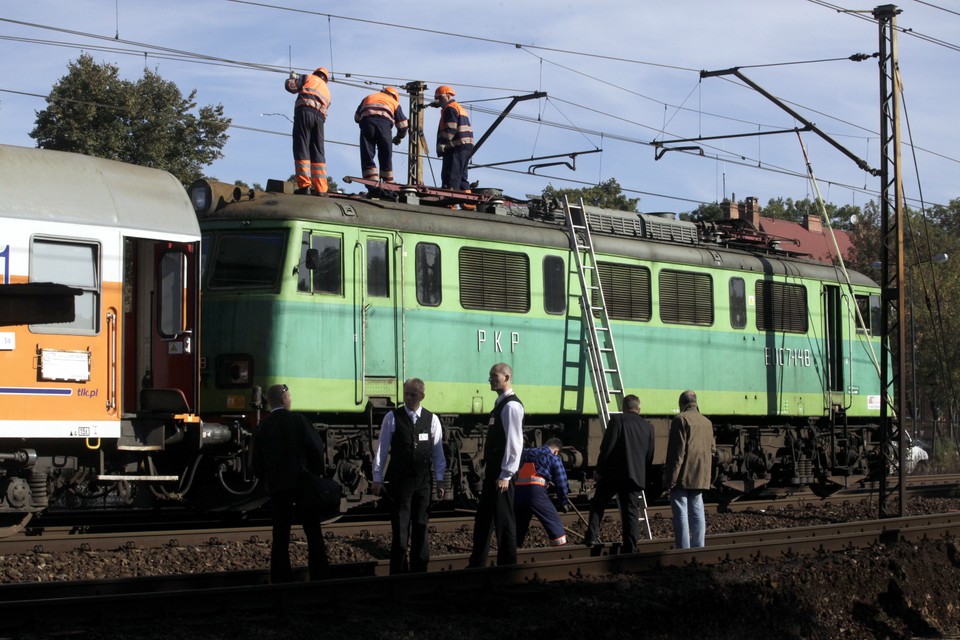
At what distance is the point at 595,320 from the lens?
16.9m

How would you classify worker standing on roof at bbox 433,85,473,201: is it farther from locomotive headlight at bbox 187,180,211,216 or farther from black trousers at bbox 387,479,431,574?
black trousers at bbox 387,479,431,574

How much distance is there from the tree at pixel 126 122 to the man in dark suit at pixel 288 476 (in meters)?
25.0

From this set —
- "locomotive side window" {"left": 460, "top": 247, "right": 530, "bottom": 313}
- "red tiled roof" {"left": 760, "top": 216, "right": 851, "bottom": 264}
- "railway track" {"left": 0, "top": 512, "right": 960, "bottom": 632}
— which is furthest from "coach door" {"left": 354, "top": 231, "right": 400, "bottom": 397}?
"red tiled roof" {"left": 760, "top": 216, "right": 851, "bottom": 264}

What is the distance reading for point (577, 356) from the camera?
16.7 m

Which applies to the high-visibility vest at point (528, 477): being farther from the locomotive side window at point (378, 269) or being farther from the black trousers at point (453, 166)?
the black trousers at point (453, 166)

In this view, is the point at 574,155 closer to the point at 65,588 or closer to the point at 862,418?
the point at 862,418

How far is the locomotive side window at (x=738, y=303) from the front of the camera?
19.0m

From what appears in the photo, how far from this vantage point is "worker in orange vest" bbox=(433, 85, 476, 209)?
1794 centimetres

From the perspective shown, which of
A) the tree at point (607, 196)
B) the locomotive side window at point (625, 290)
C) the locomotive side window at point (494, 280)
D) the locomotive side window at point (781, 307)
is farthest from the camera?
the tree at point (607, 196)

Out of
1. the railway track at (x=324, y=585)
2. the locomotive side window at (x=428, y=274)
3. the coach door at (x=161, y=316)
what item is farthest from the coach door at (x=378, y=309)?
the railway track at (x=324, y=585)

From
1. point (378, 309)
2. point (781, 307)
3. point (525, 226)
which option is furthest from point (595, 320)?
point (781, 307)

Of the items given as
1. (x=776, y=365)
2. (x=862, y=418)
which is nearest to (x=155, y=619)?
(x=776, y=365)

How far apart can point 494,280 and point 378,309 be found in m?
1.90

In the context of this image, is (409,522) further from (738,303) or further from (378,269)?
(738,303)
